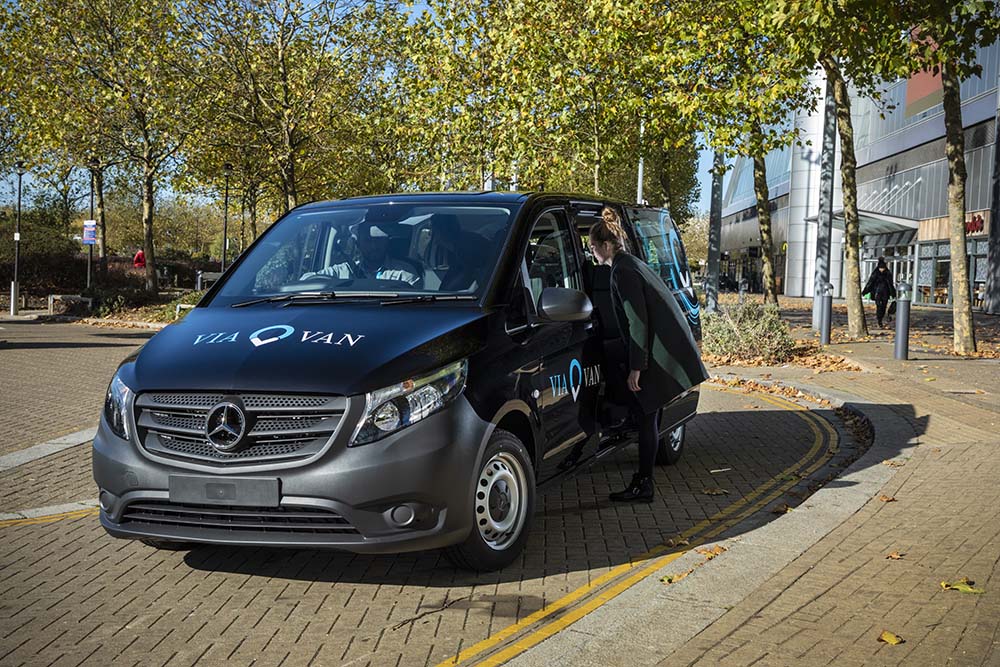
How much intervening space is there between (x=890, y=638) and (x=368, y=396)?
7.30ft

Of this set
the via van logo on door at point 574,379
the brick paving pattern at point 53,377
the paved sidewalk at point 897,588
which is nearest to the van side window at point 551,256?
the via van logo on door at point 574,379

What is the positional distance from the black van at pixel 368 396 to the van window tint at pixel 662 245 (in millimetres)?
1843

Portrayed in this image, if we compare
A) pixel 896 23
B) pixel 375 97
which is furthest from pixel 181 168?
pixel 896 23

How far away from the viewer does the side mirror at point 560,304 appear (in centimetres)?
536

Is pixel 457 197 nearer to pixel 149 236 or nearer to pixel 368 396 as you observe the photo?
pixel 368 396

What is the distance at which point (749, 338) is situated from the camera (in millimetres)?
16047

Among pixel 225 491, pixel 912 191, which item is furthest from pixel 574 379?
pixel 912 191

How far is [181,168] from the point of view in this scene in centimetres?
3450

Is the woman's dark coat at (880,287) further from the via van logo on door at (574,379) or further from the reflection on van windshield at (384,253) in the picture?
the reflection on van windshield at (384,253)

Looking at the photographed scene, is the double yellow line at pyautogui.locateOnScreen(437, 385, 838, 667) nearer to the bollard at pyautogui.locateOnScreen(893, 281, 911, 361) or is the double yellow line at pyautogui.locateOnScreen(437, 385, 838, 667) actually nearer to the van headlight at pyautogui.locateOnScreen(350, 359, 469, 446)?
the van headlight at pyautogui.locateOnScreen(350, 359, 469, 446)

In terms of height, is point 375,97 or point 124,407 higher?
point 375,97

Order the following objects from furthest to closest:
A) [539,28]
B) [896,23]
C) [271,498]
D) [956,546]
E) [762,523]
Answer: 1. [539,28]
2. [896,23]
3. [762,523]
4. [956,546]
5. [271,498]

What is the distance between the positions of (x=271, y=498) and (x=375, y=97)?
25.3m

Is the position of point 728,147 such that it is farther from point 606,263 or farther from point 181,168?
point 181,168
